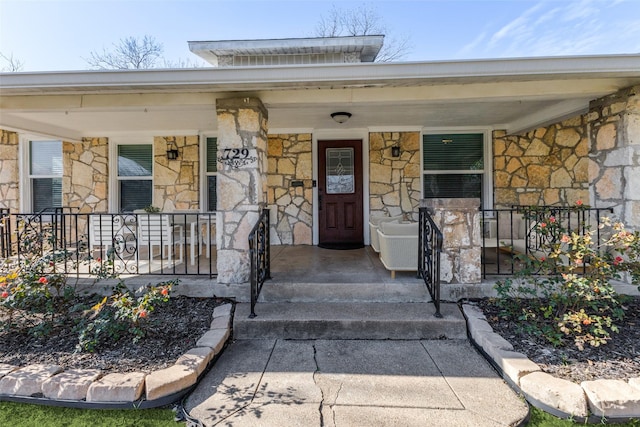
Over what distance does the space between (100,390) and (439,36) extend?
872 centimetres

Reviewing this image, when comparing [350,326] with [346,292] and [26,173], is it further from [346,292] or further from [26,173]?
[26,173]

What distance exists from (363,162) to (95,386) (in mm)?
4662

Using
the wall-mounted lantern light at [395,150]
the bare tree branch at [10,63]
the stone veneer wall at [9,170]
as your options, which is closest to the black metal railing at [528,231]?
the wall-mounted lantern light at [395,150]

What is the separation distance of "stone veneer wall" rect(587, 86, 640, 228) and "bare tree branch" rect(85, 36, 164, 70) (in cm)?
1103

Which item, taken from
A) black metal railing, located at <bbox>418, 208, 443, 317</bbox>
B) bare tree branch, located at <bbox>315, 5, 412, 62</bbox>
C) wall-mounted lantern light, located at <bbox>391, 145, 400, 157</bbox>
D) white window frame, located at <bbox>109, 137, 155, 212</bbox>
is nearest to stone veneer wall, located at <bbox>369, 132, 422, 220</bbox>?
wall-mounted lantern light, located at <bbox>391, 145, 400, 157</bbox>

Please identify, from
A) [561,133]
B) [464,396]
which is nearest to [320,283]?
[464,396]

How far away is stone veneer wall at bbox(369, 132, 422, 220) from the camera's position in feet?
18.1

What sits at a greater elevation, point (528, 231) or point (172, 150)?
point (172, 150)

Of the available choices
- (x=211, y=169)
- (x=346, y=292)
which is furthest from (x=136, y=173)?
(x=346, y=292)

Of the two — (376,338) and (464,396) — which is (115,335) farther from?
(464,396)

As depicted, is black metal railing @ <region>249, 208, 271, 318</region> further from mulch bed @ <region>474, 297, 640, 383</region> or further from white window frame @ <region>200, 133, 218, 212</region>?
white window frame @ <region>200, 133, 218, 212</region>

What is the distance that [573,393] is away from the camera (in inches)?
72.2

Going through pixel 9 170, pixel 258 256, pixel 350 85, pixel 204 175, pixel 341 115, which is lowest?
pixel 258 256

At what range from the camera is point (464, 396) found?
78.2 inches
